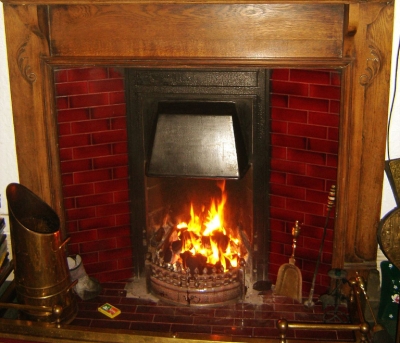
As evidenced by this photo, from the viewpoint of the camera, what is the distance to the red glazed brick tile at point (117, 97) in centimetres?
334

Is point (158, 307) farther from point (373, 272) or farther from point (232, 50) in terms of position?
point (232, 50)

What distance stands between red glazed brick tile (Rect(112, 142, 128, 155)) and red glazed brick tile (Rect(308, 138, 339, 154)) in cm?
96

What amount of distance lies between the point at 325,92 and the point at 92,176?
49.9 inches

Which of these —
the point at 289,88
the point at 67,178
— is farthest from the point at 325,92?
the point at 67,178

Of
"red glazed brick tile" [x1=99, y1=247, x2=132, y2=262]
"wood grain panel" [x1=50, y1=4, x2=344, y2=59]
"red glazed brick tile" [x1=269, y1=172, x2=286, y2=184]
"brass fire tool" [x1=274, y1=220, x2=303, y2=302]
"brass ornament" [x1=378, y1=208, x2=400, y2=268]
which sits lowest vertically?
"brass fire tool" [x1=274, y1=220, x2=303, y2=302]

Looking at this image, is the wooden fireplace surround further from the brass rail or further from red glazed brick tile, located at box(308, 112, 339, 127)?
the brass rail

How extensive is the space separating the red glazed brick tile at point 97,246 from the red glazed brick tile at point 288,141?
3.43 feet

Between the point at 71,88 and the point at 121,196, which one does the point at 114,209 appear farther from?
the point at 71,88

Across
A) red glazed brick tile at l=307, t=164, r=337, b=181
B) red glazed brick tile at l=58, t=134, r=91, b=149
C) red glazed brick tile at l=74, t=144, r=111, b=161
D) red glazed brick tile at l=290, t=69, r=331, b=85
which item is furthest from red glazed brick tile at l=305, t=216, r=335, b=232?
red glazed brick tile at l=58, t=134, r=91, b=149

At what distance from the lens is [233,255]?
134 inches

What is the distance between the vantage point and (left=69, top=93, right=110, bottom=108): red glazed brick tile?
128 inches

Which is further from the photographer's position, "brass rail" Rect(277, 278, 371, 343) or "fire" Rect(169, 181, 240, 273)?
"fire" Rect(169, 181, 240, 273)

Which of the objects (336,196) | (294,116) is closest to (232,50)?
(294,116)

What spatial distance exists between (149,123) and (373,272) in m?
1.34
